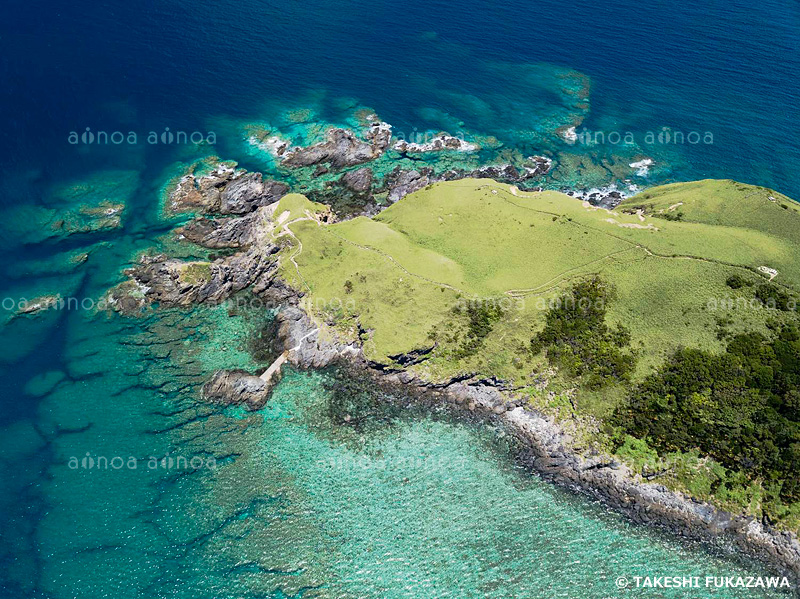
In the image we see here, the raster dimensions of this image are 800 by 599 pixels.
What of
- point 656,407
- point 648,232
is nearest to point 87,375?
point 656,407

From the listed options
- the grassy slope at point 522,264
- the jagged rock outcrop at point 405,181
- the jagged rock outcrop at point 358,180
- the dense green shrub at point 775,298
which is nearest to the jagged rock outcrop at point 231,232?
the grassy slope at point 522,264

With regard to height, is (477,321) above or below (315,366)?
above

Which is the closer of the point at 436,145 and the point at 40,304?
the point at 40,304

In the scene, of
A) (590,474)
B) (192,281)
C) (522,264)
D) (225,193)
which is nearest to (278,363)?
(192,281)

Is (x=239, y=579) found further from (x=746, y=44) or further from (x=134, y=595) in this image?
(x=746, y=44)

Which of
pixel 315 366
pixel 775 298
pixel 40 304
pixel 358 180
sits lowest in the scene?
pixel 40 304

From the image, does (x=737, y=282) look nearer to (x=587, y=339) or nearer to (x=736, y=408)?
(x=736, y=408)
